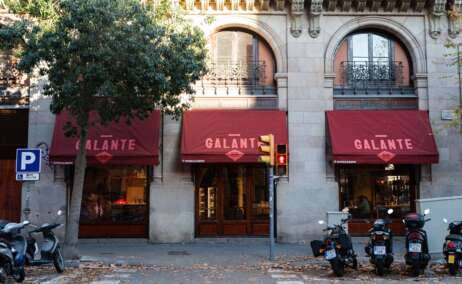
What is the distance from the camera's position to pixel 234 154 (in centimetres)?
1631

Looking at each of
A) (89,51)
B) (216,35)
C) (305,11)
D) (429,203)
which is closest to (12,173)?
(89,51)

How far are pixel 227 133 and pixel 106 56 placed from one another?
5478mm

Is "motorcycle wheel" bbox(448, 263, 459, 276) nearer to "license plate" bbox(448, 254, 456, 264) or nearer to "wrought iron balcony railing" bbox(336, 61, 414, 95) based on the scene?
"license plate" bbox(448, 254, 456, 264)

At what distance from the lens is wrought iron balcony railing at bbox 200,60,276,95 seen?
17.8m

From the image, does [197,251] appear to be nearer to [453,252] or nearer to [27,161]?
[27,161]

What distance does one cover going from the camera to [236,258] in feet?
46.0

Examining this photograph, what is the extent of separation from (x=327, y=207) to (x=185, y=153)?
498 cm

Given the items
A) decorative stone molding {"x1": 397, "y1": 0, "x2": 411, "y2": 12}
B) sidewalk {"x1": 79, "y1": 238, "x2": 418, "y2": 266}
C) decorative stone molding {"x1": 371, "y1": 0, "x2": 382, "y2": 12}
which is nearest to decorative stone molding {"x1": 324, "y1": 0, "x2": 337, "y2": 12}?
decorative stone molding {"x1": 371, "y1": 0, "x2": 382, "y2": 12}

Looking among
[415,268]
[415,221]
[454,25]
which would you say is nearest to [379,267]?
[415,268]

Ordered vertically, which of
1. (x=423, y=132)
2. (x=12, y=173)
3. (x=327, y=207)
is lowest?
(x=327, y=207)

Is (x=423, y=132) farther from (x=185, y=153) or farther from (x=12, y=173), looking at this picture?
(x=12, y=173)

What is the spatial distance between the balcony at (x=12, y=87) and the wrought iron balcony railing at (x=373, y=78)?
10549 millimetres

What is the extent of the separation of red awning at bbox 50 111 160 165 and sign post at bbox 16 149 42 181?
12.4 ft

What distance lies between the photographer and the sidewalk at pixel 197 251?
44.8 feet
